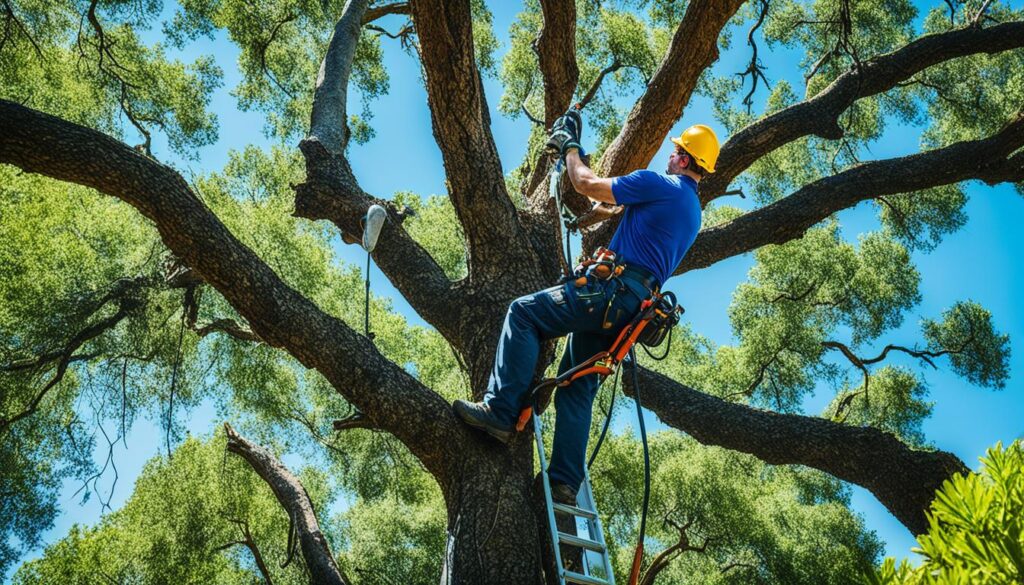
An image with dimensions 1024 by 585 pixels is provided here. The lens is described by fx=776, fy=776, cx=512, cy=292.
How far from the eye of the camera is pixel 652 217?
13.3 feet

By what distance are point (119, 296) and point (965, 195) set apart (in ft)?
33.1

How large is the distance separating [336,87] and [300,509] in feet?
12.0

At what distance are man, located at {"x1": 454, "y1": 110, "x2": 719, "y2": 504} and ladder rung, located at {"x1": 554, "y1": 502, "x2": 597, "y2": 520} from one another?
9cm

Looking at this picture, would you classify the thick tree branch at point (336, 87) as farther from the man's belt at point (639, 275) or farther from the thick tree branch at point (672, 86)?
the man's belt at point (639, 275)

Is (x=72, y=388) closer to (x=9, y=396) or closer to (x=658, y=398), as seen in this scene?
(x=9, y=396)

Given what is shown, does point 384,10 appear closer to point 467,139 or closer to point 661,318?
point 467,139

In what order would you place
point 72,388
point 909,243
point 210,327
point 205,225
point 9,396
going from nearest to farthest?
point 205,225 → point 9,396 → point 210,327 → point 72,388 → point 909,243

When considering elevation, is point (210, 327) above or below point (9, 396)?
above

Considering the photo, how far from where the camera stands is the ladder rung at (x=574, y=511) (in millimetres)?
3740

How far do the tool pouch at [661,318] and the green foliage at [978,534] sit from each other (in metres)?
2.63

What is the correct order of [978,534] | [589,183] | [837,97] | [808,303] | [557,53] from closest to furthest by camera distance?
[978,534]
[589,183]
[557,53]
[837,97]
[808,303]

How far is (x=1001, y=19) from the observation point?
992 cm

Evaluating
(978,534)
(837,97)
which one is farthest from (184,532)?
(978,534)

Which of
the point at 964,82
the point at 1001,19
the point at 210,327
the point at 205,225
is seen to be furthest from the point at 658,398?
the point at 1001,19
